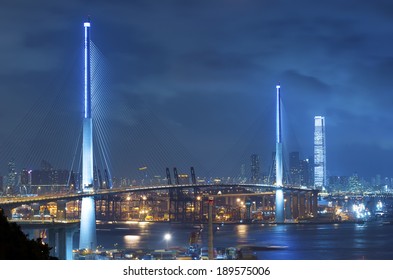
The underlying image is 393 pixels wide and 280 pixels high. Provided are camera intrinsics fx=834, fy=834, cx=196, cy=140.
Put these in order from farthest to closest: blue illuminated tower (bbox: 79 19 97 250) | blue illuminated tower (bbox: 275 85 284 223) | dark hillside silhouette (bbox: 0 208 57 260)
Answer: blue illuminated tower (bbox: 275 85 284 223)
blue illuminated tower (bbox: 79 19 97 250)
dark hillside silhouette (bbox: 0 208 57 260)

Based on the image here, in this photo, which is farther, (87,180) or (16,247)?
(87,180)

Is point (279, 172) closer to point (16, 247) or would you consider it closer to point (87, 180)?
point (87, 180)

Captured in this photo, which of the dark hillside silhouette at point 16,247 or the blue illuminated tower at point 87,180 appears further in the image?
the blue illuminated tower at point 87,180

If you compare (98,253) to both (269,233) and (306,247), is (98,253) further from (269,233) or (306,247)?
(269,233)

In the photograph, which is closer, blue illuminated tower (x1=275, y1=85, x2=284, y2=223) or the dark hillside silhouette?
the dark hillside silhouette

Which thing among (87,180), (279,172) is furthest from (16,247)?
(279,172)

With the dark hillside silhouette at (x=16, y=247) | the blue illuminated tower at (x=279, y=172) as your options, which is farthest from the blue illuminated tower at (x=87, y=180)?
the blue illuminated tower at (x=279, y=172)

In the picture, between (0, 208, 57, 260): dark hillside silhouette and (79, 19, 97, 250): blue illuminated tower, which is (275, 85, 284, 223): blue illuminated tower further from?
(0, 208, 57, 260): dark hillside silhouette

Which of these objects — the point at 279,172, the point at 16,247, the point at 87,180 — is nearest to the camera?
the point at 16,247

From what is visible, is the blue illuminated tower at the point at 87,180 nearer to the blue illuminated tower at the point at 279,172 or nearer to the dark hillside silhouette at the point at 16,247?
the dark hillside silhouette at the point at 16,247

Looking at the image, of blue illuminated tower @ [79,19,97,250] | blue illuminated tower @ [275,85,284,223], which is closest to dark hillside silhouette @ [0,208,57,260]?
blue illuminated tower @ [79,19,97,250]

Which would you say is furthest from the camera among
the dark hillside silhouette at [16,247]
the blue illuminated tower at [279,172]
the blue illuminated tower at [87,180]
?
the blue illuminated tower at [279,172]

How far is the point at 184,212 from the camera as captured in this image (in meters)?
49.3

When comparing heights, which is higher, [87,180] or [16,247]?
[87,180]
